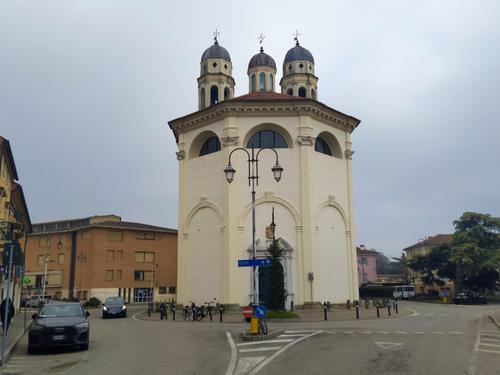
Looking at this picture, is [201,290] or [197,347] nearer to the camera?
[197,347]

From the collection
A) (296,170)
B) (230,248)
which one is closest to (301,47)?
(296,170)

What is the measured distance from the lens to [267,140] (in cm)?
3316

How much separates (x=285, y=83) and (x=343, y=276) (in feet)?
55.6

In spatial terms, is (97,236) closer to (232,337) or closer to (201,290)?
(201,290)

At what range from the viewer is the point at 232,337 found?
16.1 metres

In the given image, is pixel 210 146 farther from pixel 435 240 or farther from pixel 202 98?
pixel 435 240

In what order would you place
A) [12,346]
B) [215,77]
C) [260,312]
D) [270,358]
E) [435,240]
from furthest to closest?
1. [435,240]
2. [215,77]
3. [260,312]
4. [12,346]
5. [270,358]

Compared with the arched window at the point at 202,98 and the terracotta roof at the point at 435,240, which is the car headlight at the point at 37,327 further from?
the terracotta roof at the point at 435,240

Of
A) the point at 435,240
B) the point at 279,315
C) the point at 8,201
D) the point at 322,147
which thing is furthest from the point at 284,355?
the point at 435,240

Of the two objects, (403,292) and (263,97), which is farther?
(403,292)

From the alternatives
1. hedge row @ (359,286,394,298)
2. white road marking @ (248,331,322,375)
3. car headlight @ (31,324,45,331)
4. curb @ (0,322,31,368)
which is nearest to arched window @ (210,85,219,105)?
curb @ (0,322,31,368)

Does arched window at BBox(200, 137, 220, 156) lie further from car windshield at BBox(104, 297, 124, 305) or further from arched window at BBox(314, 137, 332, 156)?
car windshield at BBox(104, 297, 124, 305)

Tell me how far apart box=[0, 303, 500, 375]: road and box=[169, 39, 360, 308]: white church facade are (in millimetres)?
13852

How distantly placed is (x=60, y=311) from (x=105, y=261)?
42537 mm
